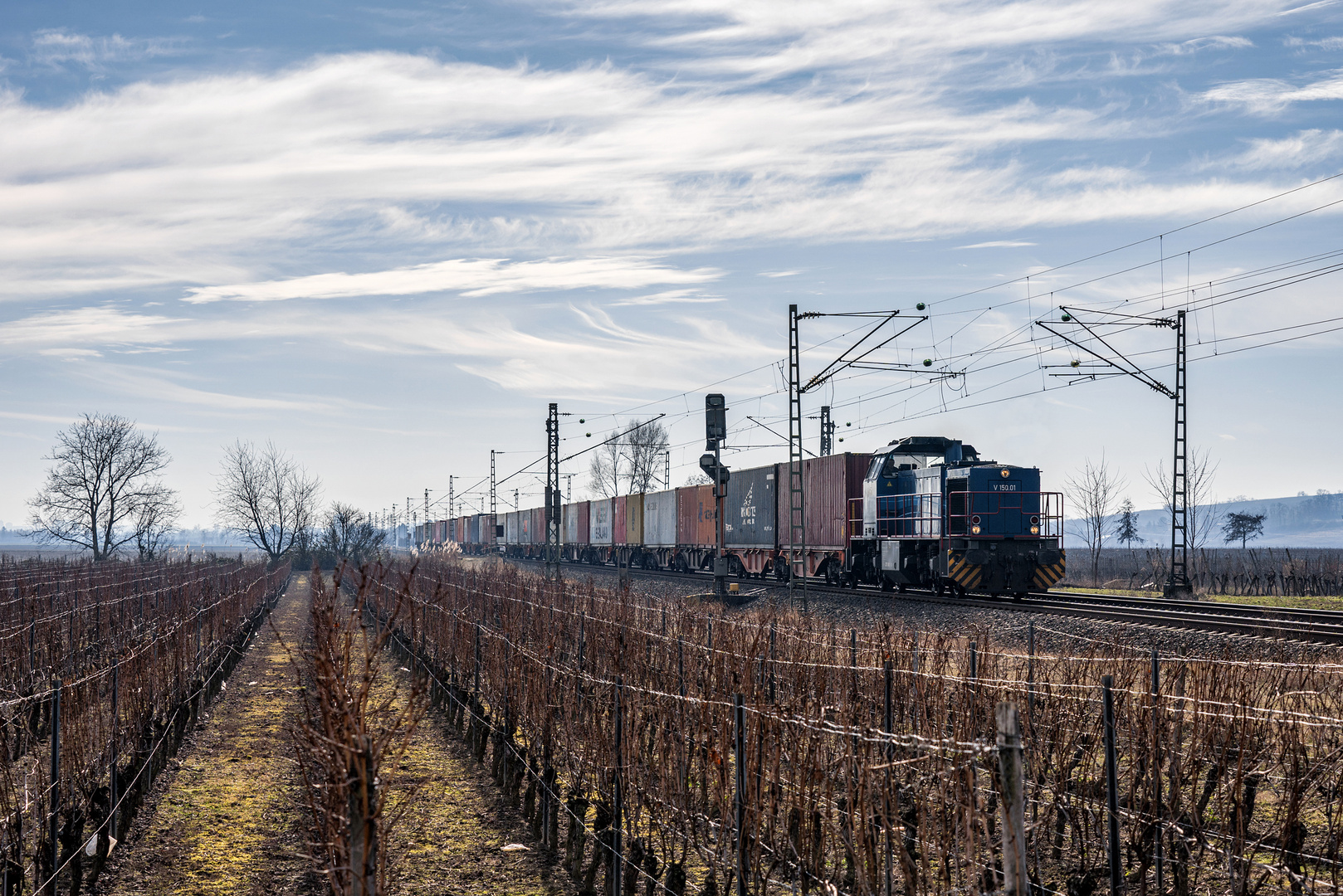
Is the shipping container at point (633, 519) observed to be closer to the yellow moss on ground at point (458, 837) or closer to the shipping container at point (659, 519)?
the shipping container at point (659, 519)

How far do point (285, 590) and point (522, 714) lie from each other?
44065 millimetres

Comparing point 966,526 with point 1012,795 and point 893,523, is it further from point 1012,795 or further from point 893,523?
point 1012,795

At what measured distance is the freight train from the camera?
81.0 feet

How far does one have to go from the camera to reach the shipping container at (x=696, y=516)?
131ft

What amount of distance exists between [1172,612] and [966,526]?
525cm

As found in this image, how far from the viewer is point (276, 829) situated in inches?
404

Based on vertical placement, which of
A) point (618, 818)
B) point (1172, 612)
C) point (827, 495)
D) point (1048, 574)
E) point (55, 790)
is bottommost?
point (618, 818)

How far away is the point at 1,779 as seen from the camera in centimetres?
1010

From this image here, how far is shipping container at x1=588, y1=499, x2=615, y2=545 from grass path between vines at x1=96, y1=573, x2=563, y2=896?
3994cm

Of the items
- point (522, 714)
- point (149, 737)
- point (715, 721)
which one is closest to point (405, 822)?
point (522, 714)

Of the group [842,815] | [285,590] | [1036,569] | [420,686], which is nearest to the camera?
[420,686]

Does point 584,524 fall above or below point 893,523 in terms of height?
below

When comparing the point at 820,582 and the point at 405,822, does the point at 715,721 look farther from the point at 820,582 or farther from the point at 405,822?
the point at 820,582

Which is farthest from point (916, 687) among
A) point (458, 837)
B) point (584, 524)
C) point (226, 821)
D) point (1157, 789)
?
point (584, 524)
